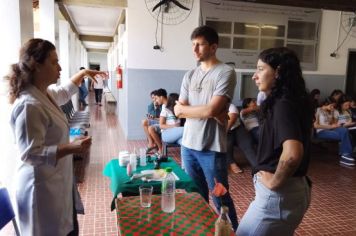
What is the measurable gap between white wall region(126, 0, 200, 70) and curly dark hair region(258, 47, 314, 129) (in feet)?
14.7

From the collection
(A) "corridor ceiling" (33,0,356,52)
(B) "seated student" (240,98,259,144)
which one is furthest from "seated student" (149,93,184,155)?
(A) "corridor ceiling" (33,0,356,52)

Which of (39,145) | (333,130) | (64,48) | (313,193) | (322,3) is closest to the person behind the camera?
(39,145)

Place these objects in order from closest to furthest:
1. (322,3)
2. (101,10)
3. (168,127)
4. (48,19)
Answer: (168,127)
(48,19)
(322,3)
(101,10)

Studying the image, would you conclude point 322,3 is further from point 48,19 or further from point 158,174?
point 158,174

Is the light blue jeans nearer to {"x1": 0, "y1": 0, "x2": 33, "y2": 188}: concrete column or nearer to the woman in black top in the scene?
the woman in black top

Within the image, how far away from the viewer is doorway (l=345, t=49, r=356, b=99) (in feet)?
22.3

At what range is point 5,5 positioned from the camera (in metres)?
2.36

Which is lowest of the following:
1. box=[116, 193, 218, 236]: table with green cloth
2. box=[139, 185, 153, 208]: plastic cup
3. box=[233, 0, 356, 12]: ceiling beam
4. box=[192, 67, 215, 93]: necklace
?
box=[116, 193, 218, 236]: table with green cloth

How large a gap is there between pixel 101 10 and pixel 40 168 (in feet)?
22.1

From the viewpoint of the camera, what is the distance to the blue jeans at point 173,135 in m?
4.09

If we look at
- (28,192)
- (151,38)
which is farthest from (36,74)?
(151,38)

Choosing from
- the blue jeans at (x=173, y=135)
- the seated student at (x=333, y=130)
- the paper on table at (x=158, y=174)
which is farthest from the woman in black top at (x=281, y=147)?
the seated student at (x=333, y=130)

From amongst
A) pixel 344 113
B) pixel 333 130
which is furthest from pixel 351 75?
pixel 333 130

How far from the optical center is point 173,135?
13.6 feet
